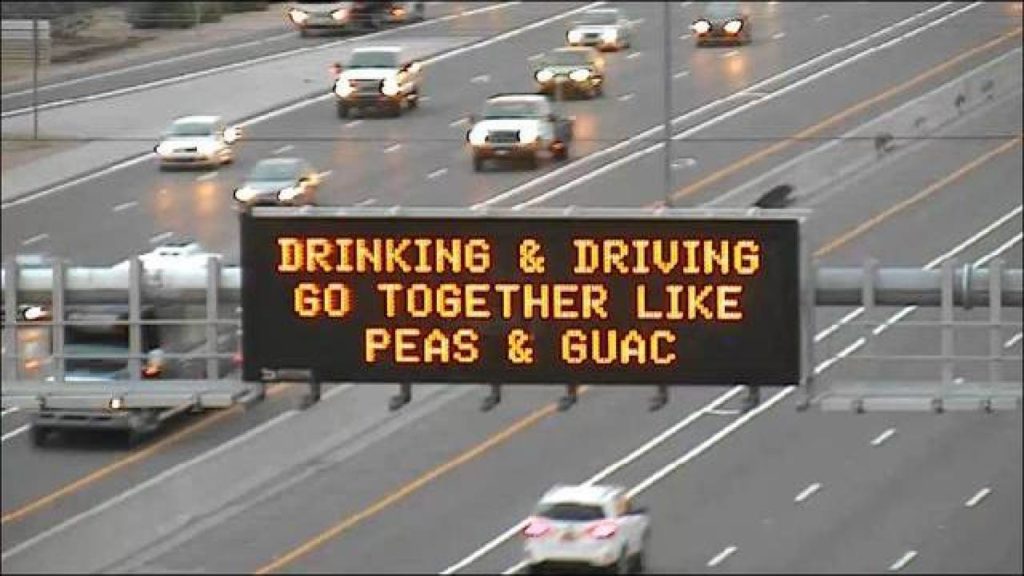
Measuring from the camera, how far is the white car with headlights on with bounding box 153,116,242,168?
1192 inches

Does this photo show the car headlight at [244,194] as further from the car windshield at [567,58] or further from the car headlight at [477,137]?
the car windshield at [567,58]

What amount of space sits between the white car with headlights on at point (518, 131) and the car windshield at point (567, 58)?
490 mm

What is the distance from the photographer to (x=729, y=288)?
19.5 metres

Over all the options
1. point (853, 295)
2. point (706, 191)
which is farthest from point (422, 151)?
point (853, 295)

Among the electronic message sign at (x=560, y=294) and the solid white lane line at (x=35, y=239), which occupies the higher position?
the electronic message sign at (x=560, y=294)

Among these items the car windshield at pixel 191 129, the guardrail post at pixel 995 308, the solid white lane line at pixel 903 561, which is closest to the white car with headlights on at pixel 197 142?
the car windshield at pixel 191 129

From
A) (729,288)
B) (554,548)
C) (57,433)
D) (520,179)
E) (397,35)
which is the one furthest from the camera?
(57,433)

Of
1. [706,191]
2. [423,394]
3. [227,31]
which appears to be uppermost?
[227,31]

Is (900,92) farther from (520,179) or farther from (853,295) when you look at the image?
(853,295)

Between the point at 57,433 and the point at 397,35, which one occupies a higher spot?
the point at 397,35

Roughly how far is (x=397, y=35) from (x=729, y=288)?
11443 mm

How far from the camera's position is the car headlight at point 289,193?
28734mm

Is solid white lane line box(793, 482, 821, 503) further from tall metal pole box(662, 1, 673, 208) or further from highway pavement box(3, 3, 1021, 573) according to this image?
tall metal pole box(662, 1, 673, 208)

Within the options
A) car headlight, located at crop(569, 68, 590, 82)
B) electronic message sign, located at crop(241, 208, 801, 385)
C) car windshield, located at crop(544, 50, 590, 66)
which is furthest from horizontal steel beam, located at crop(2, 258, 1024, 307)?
car headlight, located at crop(569, 68, 590, 82)
